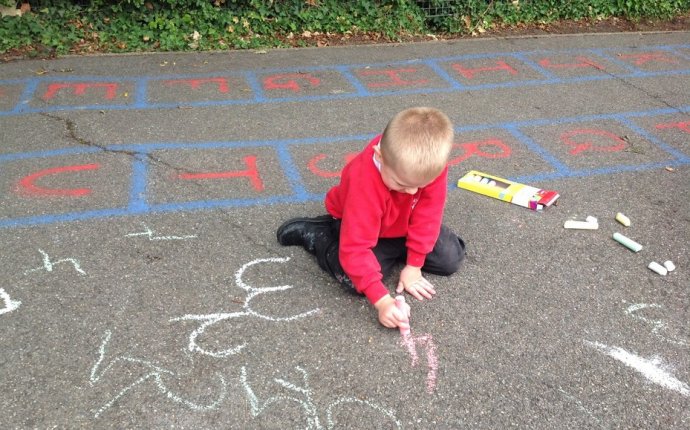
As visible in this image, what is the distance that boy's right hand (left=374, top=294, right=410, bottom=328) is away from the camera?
2.54 m

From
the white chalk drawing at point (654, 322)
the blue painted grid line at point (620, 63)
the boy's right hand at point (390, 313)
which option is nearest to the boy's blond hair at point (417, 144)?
the boy's right hand at point (390, 313)

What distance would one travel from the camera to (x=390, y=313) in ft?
8.34

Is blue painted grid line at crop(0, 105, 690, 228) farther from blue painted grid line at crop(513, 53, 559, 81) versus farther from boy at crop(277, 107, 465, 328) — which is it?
blue painted grid line at crop(513, 53, 559, 81)

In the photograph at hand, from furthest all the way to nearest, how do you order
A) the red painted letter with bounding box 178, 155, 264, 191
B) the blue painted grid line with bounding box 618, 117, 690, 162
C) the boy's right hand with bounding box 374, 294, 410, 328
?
the blue painted grid line with bounding box 618, 117, 690, 162 → the red painted letter with bounding box 178, 155, 264, 191 → the boy's right hand with bounding box 374, 294, 410, 328

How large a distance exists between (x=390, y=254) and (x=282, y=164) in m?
1.41

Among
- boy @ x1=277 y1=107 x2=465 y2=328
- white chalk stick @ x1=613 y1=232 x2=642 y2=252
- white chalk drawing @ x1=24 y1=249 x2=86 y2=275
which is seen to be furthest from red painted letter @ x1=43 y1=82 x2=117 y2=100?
white chalk stick @ x1=613 y1=232 x2=642 y2=252

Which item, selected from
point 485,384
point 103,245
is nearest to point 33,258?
point 103,245

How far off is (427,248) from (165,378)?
4.26ft

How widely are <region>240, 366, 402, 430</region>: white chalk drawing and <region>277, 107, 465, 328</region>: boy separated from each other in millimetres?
414

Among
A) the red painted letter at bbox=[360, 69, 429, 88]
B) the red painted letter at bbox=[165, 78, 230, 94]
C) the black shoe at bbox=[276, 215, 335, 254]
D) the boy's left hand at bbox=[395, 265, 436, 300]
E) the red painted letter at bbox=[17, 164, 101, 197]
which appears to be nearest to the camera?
the boy's left hand at bbox=[395, 265, 436, 300]

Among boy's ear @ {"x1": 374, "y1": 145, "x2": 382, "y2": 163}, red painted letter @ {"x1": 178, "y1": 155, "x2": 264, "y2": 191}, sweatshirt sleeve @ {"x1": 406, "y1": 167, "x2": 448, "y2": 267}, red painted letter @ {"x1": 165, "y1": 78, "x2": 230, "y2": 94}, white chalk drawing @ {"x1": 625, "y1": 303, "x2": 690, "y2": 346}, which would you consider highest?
boy's ear @ {"x1": 374, "y1": 145, "x2": 382, "y2": 163}

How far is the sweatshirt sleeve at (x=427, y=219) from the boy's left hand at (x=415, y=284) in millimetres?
137

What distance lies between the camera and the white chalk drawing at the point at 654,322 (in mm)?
2705

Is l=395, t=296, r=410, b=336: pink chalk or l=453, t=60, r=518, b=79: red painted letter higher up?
l=453, t=60, r=518, b=79: red painted letter
